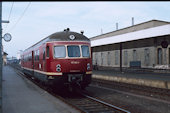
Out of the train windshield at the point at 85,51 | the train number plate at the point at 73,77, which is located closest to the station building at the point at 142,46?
the train windshield at the point at 85,51

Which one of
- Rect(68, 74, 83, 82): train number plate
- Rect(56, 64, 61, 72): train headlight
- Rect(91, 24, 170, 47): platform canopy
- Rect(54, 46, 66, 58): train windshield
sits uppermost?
Rect(91, 24, 170, 47): platform canopy

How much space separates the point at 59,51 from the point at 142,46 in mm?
24461

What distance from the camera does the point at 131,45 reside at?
116ft

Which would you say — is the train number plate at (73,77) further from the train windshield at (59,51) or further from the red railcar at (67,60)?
the train windshield at (59,51)

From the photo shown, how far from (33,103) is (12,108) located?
1028 millimetres

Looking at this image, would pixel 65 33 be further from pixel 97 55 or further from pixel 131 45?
pixel 97 55

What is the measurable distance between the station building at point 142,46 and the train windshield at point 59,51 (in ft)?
43.7

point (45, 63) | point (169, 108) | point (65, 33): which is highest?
point (65, 33)

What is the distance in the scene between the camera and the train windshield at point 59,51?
10375mm

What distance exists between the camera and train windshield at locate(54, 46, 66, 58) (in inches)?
408

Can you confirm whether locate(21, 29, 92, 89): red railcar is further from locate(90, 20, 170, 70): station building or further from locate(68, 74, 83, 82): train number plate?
locate(90, 20, 170, 70): station building

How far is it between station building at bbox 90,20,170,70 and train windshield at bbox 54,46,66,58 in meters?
13.3

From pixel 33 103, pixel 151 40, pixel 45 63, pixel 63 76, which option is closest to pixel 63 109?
pixel 33 103

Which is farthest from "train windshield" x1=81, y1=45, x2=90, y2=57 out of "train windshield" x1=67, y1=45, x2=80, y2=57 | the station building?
the station building
